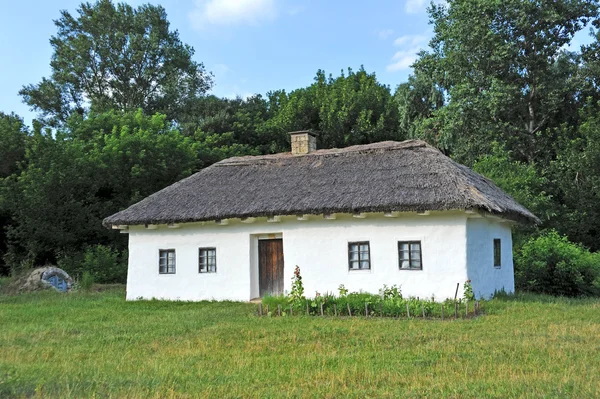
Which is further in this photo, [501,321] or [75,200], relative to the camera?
[75,200]

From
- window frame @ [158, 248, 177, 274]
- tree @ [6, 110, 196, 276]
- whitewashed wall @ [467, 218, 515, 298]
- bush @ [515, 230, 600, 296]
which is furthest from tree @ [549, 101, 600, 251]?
tree @ [6, 110, 196, 276]

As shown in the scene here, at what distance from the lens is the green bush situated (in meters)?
21.2

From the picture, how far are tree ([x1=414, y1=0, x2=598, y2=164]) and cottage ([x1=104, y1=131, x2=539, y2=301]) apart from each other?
8994 millimetres

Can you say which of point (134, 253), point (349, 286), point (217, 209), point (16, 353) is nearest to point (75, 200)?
point (134, 253)

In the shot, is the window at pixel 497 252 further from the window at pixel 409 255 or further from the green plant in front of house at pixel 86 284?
the green plant in front of house at pixel 86 284

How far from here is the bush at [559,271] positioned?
16828mm

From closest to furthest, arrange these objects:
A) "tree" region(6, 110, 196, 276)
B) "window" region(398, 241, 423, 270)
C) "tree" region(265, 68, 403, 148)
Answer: "window" region(398, 241, 423, 270)
"tree" region(6, 110, 196, 276)
"tree" region(265, 68, 403, 148)

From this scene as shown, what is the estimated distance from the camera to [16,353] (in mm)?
8172

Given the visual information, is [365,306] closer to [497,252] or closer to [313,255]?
[313,255]

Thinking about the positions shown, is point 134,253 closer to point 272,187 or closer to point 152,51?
point 272,187

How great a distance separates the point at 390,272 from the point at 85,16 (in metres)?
28.9

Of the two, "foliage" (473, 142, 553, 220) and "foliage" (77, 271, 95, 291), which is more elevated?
"foliage" (473, 142, 553, 220)

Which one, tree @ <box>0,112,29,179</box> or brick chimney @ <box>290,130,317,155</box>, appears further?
tree @ <box>0,112,29,179</box>

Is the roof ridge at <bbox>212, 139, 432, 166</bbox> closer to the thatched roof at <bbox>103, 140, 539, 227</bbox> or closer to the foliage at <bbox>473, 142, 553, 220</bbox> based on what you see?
the thatched roof at <bbox>103, 140, 539, 227</bbox>
